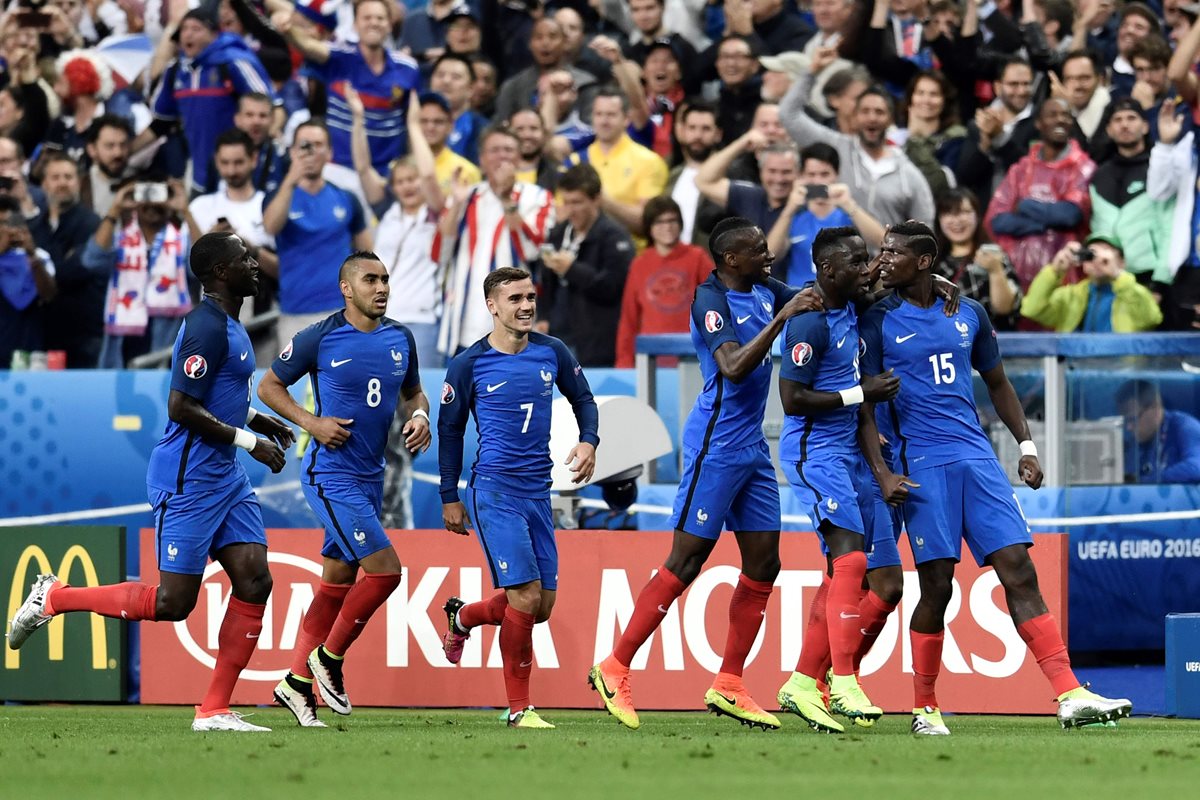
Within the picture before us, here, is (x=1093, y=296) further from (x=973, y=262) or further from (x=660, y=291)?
(x=660, y=291)

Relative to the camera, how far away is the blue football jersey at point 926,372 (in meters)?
9.98

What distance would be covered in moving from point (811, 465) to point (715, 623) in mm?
2226

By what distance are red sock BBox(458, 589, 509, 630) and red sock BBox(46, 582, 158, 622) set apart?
1722 millimetres

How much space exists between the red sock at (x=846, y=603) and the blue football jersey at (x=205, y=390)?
3.03m

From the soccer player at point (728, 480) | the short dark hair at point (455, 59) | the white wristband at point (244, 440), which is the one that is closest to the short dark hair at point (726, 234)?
the soccer player at point (728, 480)

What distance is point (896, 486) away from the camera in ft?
32.2

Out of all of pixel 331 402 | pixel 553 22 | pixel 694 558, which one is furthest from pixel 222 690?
pixel 553 22

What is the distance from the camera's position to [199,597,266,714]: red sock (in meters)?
10.1

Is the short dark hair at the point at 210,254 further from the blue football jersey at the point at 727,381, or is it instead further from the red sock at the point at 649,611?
the red sock at the point at 649,611

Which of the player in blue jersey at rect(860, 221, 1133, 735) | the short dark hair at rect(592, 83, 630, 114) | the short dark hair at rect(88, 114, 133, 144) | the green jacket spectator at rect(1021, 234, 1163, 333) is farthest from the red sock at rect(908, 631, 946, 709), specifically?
the short dark hair at rect(88, 114, 133, 144)

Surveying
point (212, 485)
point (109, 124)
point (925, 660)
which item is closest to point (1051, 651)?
point (925, 660)

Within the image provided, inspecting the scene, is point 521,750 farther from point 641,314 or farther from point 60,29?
point 60,29

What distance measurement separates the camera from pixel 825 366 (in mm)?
10031

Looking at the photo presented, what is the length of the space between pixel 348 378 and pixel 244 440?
0.99 meters
